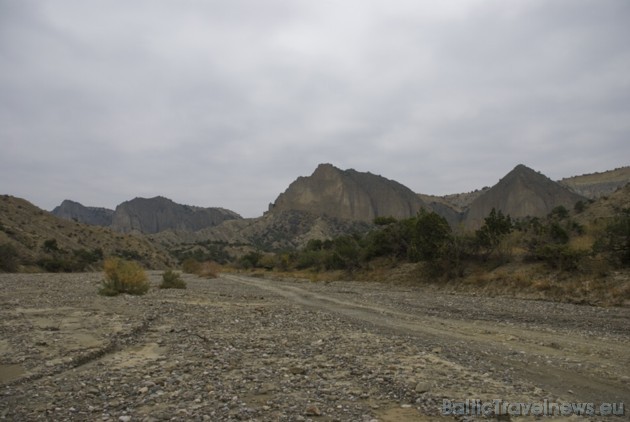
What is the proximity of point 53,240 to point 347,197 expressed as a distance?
102229 millimetres

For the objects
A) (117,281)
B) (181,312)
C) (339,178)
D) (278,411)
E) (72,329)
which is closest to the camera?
(278,411)

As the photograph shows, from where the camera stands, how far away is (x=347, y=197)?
500 ft

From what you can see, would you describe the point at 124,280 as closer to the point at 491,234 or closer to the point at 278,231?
the point at 491,234

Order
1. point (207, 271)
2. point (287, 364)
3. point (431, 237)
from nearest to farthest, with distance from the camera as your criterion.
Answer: point (287, 364) < point (431, 237) < point (207, 271)

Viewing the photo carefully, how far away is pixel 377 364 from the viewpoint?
29.0ft

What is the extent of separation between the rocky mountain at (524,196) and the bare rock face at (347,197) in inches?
891

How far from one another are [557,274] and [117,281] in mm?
24426

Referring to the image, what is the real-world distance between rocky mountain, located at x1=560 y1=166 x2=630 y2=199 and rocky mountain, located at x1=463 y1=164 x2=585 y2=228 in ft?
14.0

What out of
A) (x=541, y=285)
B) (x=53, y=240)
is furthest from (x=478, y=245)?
(x=53, y=240)

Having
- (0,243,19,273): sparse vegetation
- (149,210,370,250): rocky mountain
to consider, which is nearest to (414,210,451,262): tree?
(0,243,19,273): sparse vegetation

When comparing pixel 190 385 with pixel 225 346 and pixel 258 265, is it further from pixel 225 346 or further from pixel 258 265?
pixel 258 265

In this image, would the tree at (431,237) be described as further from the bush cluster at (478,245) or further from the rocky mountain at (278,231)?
the rocky mountain at (278,231)

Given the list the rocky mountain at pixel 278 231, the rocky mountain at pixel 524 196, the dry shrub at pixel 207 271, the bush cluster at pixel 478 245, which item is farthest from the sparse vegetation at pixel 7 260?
the rocky mountain at pixel 524 196

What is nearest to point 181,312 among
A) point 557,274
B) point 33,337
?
point 33,337
